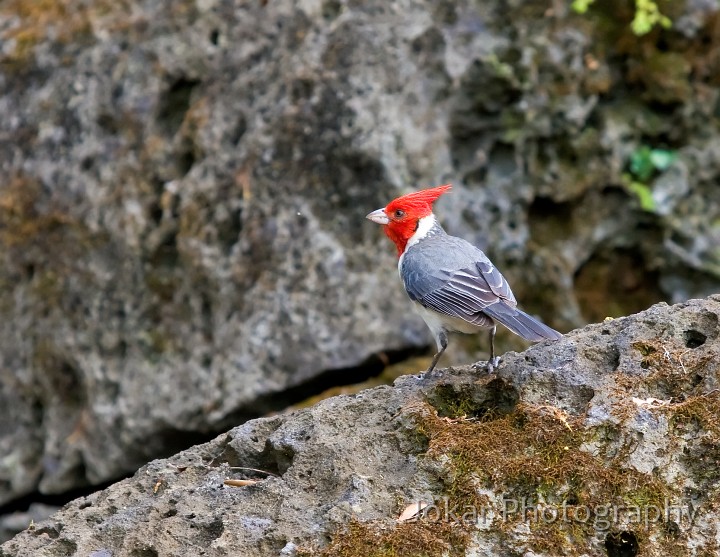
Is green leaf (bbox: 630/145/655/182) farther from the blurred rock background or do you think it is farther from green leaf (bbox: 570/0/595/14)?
green leaf (bbox: 570/0/595/14)

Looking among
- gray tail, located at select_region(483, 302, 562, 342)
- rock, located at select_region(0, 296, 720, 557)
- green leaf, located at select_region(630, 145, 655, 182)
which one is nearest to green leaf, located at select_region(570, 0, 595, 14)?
green leaf, located at select_region(630, 145, 655, 182)

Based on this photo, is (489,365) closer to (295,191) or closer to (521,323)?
(521,323)

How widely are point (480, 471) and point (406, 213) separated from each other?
7.65 feet

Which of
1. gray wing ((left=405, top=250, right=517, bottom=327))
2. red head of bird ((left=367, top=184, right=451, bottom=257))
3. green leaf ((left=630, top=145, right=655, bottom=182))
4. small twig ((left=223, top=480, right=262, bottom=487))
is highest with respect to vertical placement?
red head of bird ((left=367, top=184, right=451, bottom=257))

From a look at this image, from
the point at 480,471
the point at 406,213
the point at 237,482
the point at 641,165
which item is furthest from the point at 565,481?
the point at 641,165

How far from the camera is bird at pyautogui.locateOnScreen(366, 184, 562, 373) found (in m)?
4.77

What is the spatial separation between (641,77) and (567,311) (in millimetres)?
1620

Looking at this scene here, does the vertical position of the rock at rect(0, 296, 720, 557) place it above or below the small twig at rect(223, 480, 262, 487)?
above

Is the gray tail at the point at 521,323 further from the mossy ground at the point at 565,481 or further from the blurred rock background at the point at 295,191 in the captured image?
the blurred rock background at the point at 295,191

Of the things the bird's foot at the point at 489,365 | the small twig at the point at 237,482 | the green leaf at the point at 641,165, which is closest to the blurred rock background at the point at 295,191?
the green leaf at the point at 641,165

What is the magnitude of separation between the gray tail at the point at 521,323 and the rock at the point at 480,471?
22 cm

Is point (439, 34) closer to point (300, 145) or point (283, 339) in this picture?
point (300, 145)

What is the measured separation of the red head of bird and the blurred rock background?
89 centimetres

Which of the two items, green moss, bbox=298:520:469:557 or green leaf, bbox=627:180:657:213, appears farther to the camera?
green leaf, bbox=627:180:657:213
